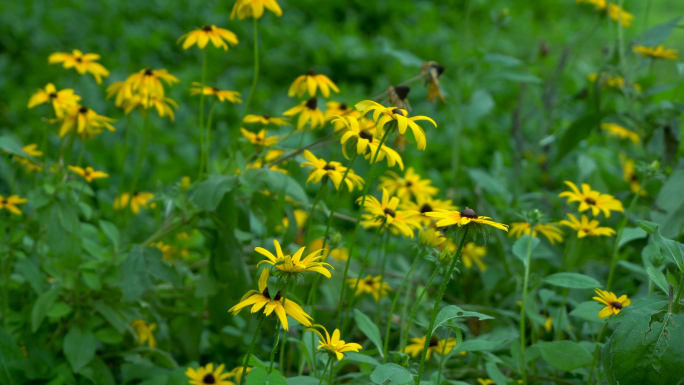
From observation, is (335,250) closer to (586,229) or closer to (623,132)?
(586,229)

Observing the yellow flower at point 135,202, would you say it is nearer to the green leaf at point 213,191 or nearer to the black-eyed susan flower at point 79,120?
the black-eyed susan flower at point 79,120

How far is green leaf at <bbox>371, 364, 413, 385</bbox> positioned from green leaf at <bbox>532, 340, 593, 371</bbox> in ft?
1.37

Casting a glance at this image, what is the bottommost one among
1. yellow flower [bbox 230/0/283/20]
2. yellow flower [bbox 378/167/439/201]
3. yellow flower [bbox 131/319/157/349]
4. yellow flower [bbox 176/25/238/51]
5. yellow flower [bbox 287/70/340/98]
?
yellow flower [bbox 131/319/157/349]

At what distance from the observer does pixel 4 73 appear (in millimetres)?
3547

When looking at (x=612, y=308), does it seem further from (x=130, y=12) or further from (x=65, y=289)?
(x=130, y=12)

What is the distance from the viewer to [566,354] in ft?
4.24

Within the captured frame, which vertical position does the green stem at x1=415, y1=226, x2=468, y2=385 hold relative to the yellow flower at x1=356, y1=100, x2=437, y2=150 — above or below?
below

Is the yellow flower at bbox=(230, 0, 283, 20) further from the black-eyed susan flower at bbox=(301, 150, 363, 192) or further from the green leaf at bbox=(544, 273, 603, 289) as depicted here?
the green leaf at bbox=(544, 273, 603, 289)

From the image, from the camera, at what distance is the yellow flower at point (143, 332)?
1632 millimetres

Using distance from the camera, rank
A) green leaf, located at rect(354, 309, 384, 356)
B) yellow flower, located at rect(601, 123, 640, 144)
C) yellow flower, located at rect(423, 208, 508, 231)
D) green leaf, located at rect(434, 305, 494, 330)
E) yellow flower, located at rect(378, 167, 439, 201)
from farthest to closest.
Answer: yellow flower, located at rect(601, 123, 640, 144)
yellow flower, located at rect(378, 167, 439, 201)
green leaf, located at rect(354, 309, 384, 356)
green leaf, located at rect(434, 305, 494, 330)
yellow flower, located at rect(423, 208, 508, 231)

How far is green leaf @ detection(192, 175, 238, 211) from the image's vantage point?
53.4 inches

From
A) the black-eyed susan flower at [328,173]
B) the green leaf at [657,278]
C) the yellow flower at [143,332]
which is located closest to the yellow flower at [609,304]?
the green leaf at [657,278]

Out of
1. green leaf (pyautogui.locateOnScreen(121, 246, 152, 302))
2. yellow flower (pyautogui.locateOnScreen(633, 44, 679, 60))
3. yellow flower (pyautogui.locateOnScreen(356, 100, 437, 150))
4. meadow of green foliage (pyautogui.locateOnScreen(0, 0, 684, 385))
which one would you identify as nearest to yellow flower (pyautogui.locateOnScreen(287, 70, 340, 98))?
meadow of green foliage (pyautogui.locateOnScreen(0, 0, 684, 385))

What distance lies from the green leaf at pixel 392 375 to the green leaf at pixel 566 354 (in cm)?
42
